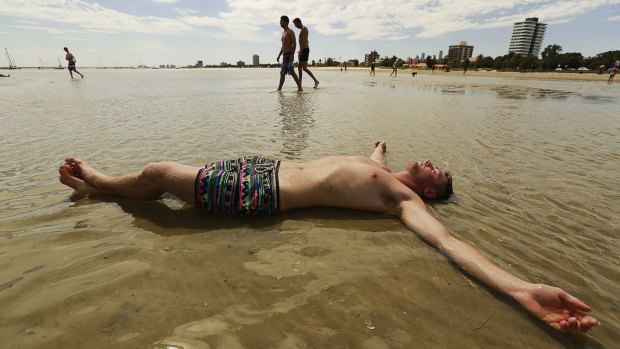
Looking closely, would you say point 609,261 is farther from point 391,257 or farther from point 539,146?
point 539,146

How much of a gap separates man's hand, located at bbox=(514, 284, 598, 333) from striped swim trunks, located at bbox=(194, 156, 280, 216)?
1854 millimetres

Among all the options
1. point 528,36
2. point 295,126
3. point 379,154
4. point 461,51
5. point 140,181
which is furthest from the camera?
point 461,51

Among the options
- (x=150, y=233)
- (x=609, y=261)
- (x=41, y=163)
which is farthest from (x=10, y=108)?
(x=609, y=261)

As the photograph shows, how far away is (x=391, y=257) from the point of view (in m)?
2.24

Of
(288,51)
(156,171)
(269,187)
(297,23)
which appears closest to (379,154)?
(269,187)

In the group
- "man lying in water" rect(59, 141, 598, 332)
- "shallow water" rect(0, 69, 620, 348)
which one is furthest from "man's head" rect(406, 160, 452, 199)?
"man lying in water" rect(59, 141, 598, 332)

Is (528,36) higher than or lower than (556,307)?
higher

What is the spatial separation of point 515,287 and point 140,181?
293 cm

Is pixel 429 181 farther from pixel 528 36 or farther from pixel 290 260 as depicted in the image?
pixel 528 36

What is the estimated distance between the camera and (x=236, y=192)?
267 cm

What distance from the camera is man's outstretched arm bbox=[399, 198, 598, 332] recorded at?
1.60 metres

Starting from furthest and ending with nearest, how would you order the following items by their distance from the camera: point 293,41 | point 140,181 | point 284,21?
point 293,41
point 284,21
point 140,181

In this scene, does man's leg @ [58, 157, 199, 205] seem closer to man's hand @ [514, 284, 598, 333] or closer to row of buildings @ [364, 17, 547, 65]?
man's hand @ [514, 284, 598, 333]

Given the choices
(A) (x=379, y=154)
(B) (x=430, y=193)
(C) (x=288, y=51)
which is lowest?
(B) (x=430, y=193)
